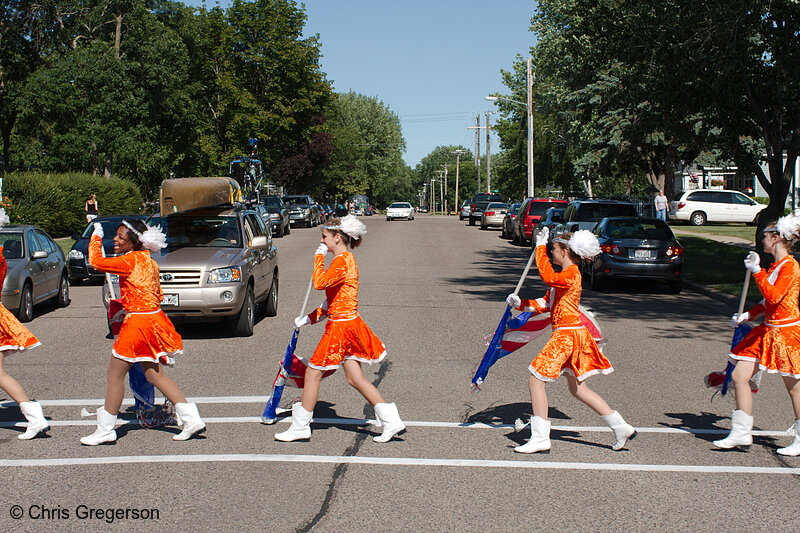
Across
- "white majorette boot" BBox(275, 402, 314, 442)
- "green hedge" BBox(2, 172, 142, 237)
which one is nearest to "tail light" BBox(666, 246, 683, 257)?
"white majorette boot" BBox(275, 402, 314, 442)

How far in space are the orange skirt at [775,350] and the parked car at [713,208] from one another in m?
36.1

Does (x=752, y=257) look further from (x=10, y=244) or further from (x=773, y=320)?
(x=10, y=244)

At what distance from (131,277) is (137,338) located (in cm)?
45

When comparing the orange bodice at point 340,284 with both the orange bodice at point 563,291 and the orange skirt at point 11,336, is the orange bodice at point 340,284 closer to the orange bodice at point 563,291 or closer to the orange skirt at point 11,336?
the orange bodice at point 563,291

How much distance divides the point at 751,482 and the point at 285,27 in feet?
175

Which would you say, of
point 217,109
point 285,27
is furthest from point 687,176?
point 217,109

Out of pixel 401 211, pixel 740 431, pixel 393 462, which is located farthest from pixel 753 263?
pixel 401 211

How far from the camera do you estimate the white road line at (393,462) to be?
5.59m

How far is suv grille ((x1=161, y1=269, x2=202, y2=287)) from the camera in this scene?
10484mm

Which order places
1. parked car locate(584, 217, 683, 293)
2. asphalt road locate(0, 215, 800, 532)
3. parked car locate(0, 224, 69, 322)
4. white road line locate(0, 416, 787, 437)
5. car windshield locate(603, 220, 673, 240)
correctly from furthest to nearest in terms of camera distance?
car windshield locate(603, 220, 673, 240), parked car locate(584, 217, 683, 293), parked car locate(0, 224, 69, 322), white road line locate(0, 416, 787, 437), asphalt road locate(0, 215, 800, 532)

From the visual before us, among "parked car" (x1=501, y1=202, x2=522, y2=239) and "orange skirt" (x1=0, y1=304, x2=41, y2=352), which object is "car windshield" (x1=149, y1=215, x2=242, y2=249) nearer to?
"orange skirt" (x1=0, y1=304, x2=41, y2=352)

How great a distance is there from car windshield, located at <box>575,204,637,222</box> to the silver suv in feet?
36.3

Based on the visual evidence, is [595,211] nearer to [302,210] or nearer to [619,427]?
[619,427]

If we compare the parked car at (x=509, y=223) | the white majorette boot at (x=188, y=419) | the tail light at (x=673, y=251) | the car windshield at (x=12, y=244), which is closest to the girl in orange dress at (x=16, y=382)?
the white majorette boot at (x=188, y=419)
